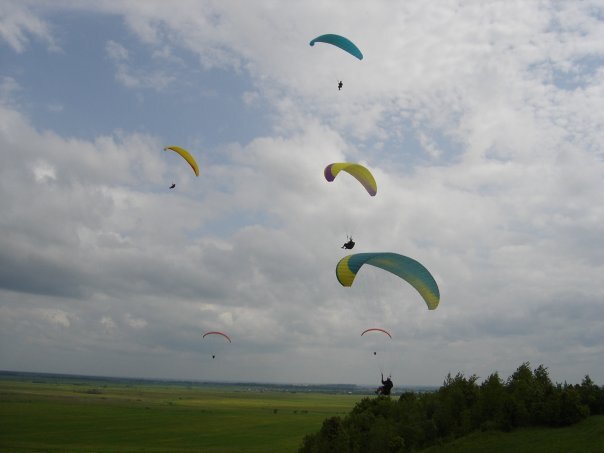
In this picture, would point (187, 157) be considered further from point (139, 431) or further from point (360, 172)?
point (139, 431)

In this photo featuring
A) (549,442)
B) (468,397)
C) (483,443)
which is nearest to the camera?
(549,442)

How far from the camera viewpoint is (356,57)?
3606 centimetres

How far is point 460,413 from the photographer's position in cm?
3700

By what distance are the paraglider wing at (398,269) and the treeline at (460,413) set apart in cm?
752

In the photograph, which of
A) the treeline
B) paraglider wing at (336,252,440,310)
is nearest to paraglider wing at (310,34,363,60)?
paraglider wing at (336,252,440,310)

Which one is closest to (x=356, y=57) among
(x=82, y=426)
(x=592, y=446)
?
(x=592, y=446)

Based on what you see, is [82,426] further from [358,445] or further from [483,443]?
[483,443]

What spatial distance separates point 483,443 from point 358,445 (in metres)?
11.8

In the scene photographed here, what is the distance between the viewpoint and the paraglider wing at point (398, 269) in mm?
33375

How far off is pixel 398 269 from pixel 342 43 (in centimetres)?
1520

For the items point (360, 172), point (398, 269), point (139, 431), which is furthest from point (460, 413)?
point (139, 431)

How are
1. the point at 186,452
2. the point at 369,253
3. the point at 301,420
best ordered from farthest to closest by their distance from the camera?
1. the point at 301,420
2. the point at 186,452
3. the point at 369,253

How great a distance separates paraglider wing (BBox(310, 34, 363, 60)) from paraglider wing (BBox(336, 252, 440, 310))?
1298cm

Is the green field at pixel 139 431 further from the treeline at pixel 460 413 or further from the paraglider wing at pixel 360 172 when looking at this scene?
the paraglider wing at pixel 360 172
